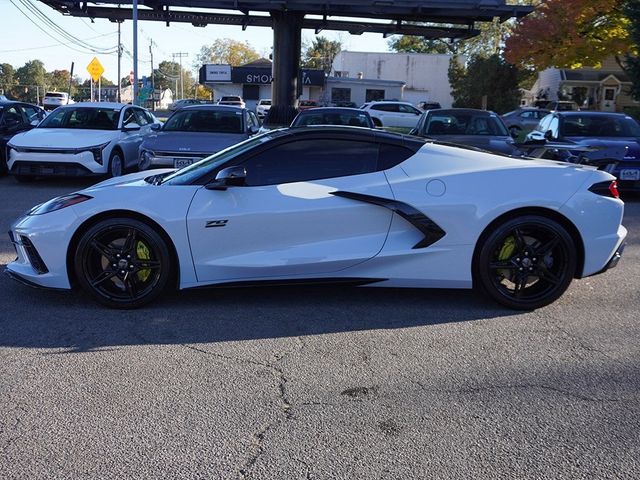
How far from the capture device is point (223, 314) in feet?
16.4

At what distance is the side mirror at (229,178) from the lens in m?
4.88

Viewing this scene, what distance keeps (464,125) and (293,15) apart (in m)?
19.0

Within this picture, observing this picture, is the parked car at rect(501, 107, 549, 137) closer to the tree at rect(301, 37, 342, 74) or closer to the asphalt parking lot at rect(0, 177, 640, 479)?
the asphalt parking lot at rect(0, 177, 640, 479)

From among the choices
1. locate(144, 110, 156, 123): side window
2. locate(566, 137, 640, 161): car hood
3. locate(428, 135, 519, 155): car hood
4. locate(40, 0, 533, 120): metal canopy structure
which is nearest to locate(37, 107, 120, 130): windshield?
locate(144, 110, 156, 123): side window

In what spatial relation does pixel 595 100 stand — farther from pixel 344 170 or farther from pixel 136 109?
pixel 344 170

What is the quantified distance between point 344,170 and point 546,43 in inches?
1084

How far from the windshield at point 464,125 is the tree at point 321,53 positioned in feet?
289

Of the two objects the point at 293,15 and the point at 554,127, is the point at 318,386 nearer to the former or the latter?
the point at 554,127

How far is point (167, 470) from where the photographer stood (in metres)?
2.90

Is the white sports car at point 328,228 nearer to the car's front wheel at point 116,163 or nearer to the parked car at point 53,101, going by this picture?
the car's front wheel at point 116,163

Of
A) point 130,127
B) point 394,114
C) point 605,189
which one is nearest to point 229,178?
point 605,189

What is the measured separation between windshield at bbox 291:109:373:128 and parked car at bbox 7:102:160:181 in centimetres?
338

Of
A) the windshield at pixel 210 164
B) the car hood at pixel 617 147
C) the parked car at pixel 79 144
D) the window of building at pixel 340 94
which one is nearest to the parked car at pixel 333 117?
the parked car at pixel 79 144

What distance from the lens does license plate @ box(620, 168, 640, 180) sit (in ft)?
34.3
